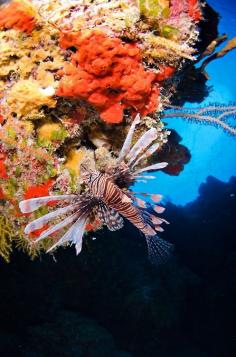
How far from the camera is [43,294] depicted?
8.17m

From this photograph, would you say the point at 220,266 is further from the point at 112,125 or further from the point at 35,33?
the point at 35,33

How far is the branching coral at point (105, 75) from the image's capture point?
2348mm

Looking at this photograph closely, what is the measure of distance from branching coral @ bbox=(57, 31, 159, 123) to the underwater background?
374 centimetres

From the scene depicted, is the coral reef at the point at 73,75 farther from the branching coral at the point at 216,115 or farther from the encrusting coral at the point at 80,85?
the branching coral at the point at 216,115

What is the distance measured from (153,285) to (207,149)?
5.78m

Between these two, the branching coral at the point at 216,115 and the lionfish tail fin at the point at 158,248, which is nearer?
the lionfish tail fin at the point at 158,248

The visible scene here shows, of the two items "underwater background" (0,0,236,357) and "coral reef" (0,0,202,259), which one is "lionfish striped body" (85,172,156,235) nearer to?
Result: "coral reef" (0,0,202,259)

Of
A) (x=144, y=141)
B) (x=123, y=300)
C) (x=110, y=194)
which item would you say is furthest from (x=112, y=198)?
(x=123, y=300)

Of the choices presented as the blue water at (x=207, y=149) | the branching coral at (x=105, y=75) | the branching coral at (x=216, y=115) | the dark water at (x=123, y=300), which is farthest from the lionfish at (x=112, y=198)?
the blue water at (x=207, y=149)

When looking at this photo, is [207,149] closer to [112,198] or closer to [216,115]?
[216,115]

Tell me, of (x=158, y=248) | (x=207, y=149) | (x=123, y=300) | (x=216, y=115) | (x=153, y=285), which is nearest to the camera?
(x=158, y=248)

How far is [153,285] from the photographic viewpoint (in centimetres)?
957

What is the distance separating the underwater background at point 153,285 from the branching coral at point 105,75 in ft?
12.3

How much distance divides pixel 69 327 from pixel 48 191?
6.20 m
